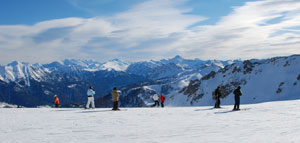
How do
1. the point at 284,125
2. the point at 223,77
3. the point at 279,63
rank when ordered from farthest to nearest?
1. the point at 223,77
2. the point at 279,63
3. the point at 284,125

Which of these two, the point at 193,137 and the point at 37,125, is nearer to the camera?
the point at 193,137

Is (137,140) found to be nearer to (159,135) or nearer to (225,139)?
(159,135)

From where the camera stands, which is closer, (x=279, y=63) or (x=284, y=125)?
(x=284, y=125)

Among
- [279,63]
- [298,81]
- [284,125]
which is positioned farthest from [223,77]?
[284,125]

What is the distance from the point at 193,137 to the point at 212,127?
315 cm

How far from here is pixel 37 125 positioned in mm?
17625

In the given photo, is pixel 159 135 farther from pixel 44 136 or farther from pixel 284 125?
pixel 284 125

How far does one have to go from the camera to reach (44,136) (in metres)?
14.0

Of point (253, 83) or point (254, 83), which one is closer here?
point (254, 83)

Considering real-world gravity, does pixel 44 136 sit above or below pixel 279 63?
below

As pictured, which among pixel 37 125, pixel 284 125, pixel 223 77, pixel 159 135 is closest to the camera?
pixel 159 135

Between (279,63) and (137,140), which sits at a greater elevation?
(279,63)

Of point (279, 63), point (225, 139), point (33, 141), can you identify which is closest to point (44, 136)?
point (33, 141)

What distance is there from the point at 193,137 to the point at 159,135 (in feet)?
6.08
